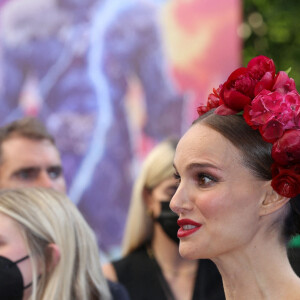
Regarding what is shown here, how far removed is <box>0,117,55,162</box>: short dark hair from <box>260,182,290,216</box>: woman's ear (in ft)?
8.07

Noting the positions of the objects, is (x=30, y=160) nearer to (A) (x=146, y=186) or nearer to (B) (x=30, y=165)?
(B) (x=30, y=165)

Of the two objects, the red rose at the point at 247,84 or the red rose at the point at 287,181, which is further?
the red rose at the point at 247,84

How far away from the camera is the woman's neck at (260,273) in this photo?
1.84 meters

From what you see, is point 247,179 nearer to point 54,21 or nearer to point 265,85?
point 265,85

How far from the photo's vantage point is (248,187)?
1851 millimetres

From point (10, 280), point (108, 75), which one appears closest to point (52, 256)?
point (10, 280)

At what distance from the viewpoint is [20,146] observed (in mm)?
4035

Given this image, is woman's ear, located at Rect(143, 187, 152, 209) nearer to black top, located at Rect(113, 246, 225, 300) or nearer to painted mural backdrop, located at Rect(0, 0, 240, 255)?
black top, located at Rect(113, 246, 225, 300)

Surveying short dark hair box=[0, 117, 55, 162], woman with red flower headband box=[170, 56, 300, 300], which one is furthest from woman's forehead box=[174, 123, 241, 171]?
short dark hair box=[0, 117, 55, 162]

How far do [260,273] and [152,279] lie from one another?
2.15 meters

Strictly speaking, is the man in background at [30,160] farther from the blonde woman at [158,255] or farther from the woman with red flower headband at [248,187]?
the woman with red flower headband at [248,187]

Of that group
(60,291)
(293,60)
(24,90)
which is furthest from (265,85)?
(293,60)

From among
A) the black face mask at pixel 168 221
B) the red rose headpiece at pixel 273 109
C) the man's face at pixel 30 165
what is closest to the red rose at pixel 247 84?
the red rose headpiece at pixel 273 109

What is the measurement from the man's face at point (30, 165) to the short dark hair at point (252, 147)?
81.1 inches
